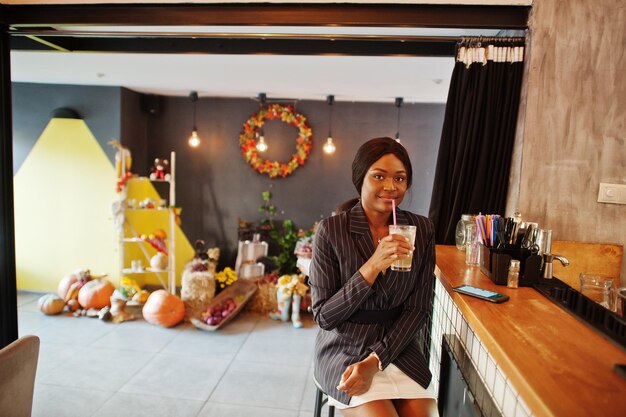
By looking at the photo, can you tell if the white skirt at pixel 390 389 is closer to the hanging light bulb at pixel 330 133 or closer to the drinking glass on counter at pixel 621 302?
the drinking glass on counter at pixel 621 302

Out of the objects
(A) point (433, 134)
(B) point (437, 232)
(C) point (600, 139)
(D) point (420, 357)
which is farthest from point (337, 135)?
(D) point (420, 357)

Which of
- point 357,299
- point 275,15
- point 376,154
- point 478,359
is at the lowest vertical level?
point 478,359

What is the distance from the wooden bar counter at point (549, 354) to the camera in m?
0.77

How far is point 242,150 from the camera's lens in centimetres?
526

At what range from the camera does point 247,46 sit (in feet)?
9.48

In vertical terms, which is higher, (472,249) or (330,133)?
(330,133)

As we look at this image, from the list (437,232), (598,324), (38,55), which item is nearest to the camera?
(598,324)

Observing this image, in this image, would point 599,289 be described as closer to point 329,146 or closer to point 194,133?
point 329,146

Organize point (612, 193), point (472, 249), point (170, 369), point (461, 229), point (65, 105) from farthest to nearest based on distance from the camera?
point (65, 105) → point (170, 369) → point (461, 229) → point (612, 193) → point (472, 249)

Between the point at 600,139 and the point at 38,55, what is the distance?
4412 mm

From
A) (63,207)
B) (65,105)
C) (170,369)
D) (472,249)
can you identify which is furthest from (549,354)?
(65,105)

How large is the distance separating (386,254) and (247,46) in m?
2.17

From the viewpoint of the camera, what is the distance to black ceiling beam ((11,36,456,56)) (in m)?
2.71

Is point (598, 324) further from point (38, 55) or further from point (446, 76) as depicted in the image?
point (38, 55)
